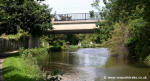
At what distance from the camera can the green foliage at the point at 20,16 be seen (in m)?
25.1

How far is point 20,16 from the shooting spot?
2588 centimetres

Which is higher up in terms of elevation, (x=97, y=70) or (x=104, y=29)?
(x=104, y=29)

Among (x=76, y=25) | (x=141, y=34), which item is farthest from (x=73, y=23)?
(x=141, y=34)

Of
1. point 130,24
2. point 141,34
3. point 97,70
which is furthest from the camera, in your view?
point 130,24

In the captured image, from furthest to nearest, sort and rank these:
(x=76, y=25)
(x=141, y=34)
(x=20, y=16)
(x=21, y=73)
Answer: (x=76, y=25) < (x=20, y=16) < (x=141, y=34) < (x=21, y=73)

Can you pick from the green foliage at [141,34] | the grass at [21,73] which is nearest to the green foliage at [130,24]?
the green foliage at [141,34]

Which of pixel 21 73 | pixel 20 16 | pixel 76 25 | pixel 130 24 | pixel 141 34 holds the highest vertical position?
pixel 20 16

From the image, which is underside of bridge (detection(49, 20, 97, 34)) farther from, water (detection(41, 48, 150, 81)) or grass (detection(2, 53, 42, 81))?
grass (detection(2, 53, 42, 81))

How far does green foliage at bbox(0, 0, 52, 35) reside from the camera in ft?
82.5

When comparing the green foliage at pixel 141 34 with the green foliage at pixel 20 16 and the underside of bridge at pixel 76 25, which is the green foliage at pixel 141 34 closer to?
the green foliage at pixel 20 16

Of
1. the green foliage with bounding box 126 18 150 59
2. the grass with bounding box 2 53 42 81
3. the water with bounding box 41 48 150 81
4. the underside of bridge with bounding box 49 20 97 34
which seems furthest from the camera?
the underside of bridge with bounding box 49 20 97 34

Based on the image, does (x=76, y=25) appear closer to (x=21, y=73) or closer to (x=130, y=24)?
(x=130, y=24)

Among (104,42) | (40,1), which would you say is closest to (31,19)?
(40,1)

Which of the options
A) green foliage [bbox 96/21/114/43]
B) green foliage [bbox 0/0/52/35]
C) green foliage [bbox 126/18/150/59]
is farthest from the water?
green foliage [bbox 96/21/114/43]
